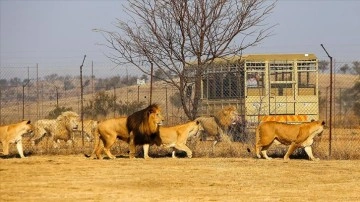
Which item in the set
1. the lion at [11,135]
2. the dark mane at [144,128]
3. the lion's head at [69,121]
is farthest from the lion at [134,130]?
the lion's head at [69,121]

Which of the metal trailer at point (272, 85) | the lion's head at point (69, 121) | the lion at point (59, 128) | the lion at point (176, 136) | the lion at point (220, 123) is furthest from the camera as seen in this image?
the lion's head at point (69, 121)

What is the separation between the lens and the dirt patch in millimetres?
13695

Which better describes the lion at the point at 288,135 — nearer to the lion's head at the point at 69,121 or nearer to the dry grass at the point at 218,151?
the dry grass at the point at 218,151

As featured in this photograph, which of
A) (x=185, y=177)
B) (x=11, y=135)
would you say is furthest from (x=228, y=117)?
(x=185, y=177)

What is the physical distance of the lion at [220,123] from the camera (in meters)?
24.0

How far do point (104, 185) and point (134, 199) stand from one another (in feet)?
5.62

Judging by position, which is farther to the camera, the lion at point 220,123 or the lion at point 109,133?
the lion at point 220,123

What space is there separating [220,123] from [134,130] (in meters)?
4.09

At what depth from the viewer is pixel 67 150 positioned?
22141 mm

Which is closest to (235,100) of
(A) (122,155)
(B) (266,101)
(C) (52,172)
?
(B) (266,101)

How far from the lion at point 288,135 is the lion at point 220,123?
342 cm

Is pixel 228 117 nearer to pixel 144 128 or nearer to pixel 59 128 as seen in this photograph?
pixel 144 128

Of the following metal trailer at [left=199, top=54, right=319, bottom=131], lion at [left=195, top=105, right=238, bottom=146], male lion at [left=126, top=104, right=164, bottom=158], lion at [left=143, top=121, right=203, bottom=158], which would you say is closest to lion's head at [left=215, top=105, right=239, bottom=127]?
lion at [left=195, top=105, right=238, bottom=146]

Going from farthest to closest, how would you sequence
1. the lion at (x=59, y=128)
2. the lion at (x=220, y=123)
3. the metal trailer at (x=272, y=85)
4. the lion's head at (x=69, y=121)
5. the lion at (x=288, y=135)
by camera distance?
the lion's head at (x=69, y=121) < the lion at (x=59, y=128) < the metal trailer at (x=272, y=85) < the lion at (x=220, y=123) < the lion at (x=288, y=135)
